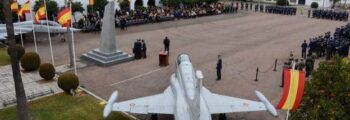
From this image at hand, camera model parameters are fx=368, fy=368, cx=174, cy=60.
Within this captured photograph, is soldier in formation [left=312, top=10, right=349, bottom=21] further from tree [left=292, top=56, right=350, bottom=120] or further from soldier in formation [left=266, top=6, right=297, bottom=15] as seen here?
tree [left=292, top=56, right=350, bottom=120]

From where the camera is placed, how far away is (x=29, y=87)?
1834cm

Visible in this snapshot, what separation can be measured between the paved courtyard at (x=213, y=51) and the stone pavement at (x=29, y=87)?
69.9 inches

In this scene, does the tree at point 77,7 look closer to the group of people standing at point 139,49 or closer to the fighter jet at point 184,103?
the group of people standing at point 139,49

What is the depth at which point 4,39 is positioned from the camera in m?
27.0

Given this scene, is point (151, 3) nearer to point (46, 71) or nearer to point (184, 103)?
point (46, 71)

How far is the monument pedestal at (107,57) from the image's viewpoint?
73.2 ft

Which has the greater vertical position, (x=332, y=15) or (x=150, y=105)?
(x=332, y=15)

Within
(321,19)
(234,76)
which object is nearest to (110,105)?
(234,76)

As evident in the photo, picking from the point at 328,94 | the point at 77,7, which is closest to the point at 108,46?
the point at 328,94

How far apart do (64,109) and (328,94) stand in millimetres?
10521

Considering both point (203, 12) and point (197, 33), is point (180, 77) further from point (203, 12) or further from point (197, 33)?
point (203, 12)

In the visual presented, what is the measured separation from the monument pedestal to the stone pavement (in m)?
3.60

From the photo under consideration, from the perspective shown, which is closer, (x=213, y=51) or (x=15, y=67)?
(x=15, y=67)

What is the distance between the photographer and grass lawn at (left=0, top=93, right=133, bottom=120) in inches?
590
